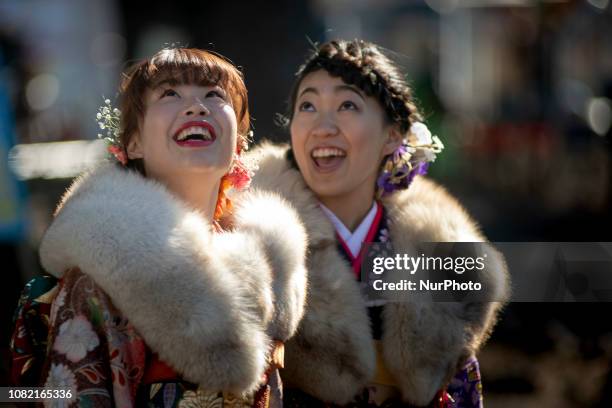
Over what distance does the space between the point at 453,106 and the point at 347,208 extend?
7989mm

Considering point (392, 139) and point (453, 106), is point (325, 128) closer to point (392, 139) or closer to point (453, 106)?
point (392, 139)

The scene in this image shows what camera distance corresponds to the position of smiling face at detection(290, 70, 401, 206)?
2385 millimetres

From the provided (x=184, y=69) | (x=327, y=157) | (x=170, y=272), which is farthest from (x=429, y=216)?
(x=170, y=272)

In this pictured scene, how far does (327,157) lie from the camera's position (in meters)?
2.40

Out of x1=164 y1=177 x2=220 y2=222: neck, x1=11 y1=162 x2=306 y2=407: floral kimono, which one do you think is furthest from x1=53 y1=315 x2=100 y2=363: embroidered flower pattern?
x1=164 y1=177 x2=220 y2=222: neck

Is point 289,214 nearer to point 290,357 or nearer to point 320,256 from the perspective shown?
point 320,256

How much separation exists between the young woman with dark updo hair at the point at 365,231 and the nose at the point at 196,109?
0.46 m

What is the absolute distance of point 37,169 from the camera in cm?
508

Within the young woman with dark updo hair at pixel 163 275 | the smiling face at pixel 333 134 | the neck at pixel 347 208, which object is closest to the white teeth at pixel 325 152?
the smiling face at pixel 333 134

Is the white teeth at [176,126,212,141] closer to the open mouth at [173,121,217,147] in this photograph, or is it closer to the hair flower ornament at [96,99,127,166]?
the open mouth at [173,121,217,147]

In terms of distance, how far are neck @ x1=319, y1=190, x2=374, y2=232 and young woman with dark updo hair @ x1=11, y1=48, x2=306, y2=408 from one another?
1.63 ft

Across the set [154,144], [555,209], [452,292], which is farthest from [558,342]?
[555,209]

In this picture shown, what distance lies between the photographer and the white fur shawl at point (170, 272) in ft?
5.34

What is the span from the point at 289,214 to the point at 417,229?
0.52 m
